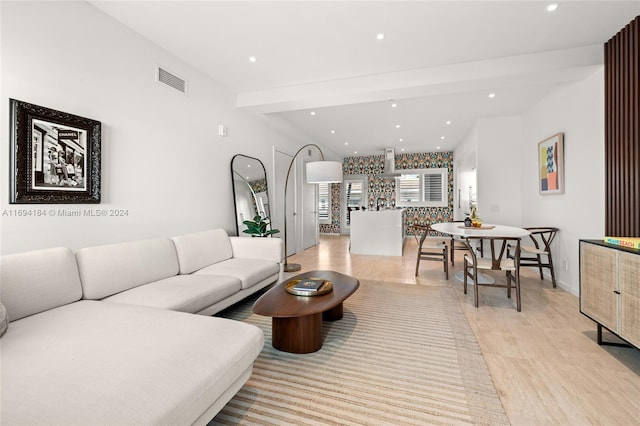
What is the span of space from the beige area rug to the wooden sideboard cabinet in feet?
2.87

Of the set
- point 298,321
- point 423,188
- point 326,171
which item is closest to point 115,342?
point 298,321

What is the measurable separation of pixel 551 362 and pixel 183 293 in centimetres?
259

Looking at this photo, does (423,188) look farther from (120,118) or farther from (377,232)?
(120,118)

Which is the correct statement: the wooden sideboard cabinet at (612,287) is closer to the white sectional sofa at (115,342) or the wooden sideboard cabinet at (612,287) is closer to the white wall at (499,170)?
the white sectional sofa at (115,342)

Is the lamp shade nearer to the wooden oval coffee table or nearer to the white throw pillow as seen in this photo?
the wooden oval coffee table

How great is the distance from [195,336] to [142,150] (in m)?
2.19

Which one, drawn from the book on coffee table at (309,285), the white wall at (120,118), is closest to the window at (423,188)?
the white wall at (120,118)

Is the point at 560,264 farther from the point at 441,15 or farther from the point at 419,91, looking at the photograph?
the point at 441,15

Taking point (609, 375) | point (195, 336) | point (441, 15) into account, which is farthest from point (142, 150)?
point (609, 375)

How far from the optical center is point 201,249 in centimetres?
299

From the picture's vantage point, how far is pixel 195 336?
1.34m

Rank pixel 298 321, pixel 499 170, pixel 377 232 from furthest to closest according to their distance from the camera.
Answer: pixel 377 232, pixel 499 170, pixel 298 321

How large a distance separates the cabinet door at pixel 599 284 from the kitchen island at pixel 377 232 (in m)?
3.65

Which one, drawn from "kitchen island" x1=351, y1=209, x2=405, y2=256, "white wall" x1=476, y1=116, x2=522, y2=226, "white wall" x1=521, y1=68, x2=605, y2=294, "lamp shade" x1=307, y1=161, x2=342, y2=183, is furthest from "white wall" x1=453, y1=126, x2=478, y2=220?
"lamp shade" x1=307, y1=161, x2=342, y2=183
